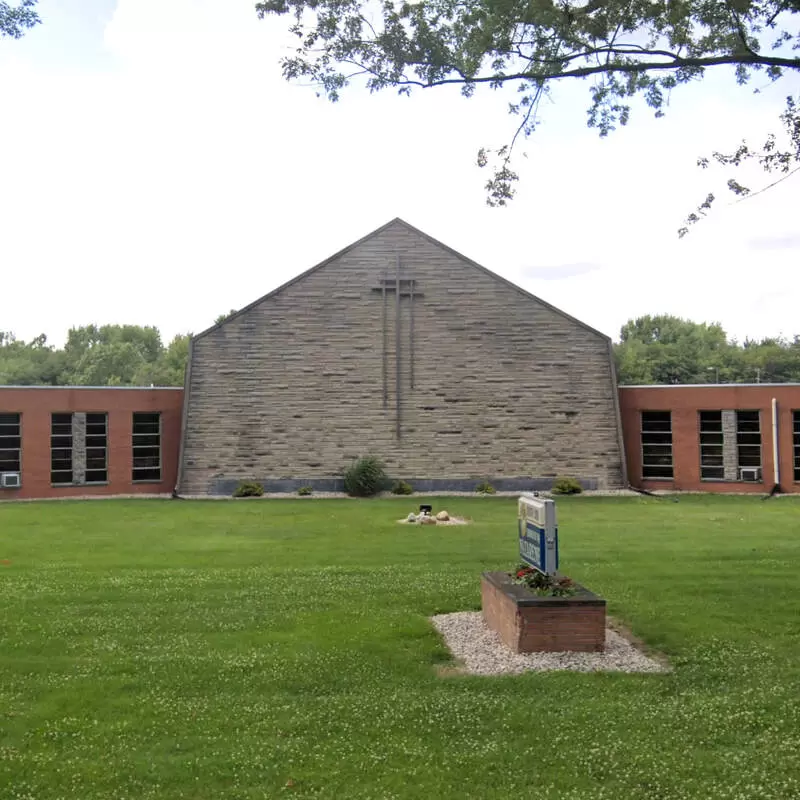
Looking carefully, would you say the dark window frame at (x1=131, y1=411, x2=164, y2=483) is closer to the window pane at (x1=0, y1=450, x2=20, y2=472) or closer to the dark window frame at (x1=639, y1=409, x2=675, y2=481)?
the window pane at (x1=0, y1=450, x2=20, y2=472)

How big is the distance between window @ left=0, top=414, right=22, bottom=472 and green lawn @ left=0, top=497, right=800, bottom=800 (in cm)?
1485

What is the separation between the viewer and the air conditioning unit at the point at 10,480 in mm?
27859

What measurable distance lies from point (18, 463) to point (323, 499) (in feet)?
34.6

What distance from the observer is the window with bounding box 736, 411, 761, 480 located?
2928cm

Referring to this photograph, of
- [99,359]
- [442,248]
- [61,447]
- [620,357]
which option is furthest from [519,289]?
[99,359]

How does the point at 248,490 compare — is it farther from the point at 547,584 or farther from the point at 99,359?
the point at 99,359

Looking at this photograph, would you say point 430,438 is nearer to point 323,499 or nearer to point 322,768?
point 323,499

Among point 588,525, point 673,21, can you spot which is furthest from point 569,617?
point 588,525

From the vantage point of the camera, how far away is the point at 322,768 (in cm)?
561

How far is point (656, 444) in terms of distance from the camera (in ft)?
100

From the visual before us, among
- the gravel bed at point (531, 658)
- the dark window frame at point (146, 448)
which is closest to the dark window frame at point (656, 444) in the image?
the dark window frame at point (146, 448)

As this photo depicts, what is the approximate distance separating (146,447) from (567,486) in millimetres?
14855

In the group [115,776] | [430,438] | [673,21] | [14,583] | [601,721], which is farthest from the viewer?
[430,438]

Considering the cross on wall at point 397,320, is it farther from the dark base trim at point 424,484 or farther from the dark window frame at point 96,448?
the dark window frame at point 96,448
